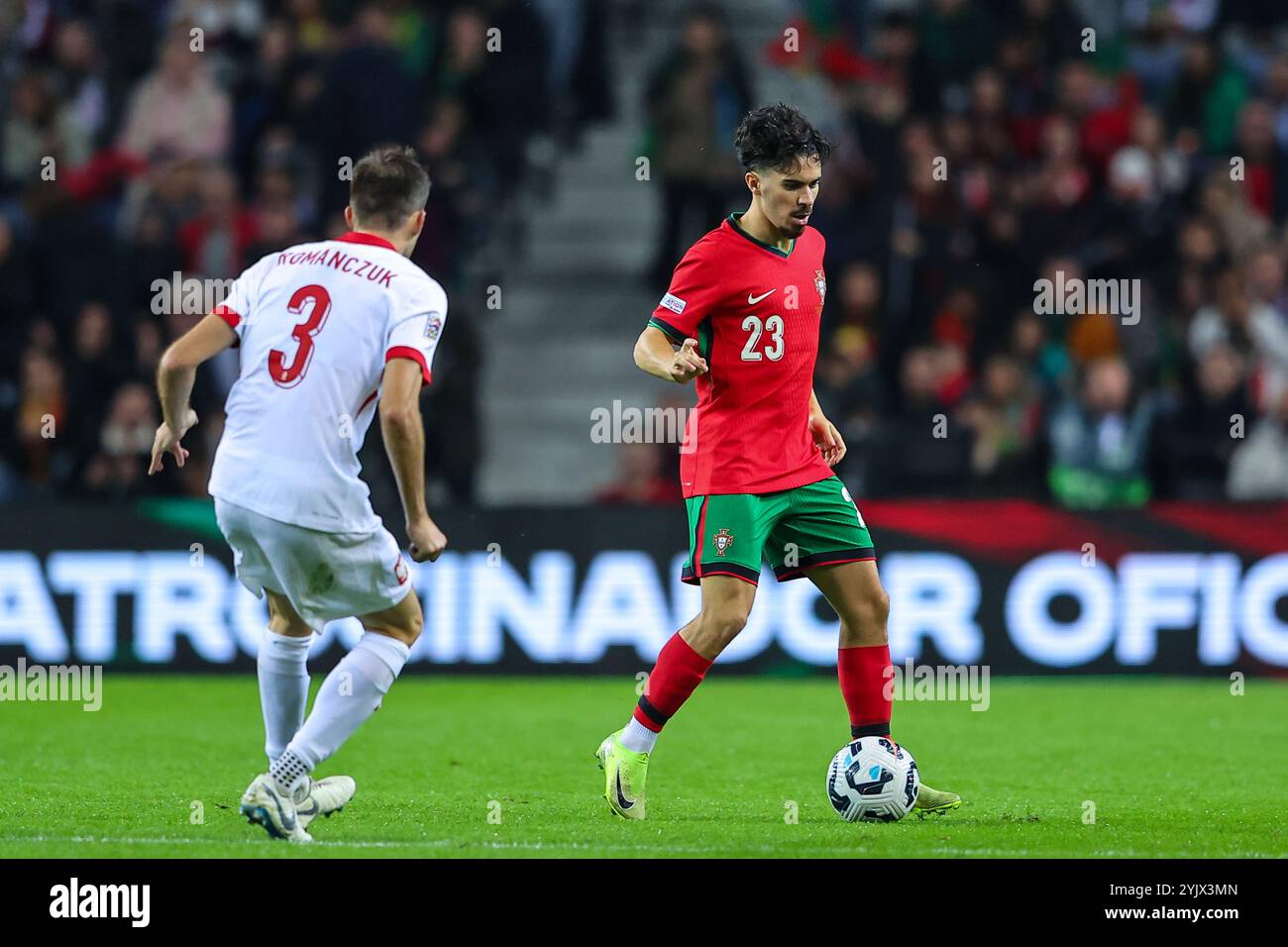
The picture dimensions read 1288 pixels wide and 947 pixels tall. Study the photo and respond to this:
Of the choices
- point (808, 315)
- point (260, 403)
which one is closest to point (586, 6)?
point (808, 315)

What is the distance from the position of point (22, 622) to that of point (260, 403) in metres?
6.44

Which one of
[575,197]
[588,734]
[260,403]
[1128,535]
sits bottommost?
[588,734]

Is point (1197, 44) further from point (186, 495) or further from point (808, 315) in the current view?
point (808, 315)

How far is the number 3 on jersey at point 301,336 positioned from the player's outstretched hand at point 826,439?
201 centimetres

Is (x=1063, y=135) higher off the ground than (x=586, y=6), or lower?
lower

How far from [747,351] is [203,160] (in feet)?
30.3

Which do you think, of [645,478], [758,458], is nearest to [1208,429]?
[645,478]

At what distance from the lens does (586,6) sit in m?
16.2

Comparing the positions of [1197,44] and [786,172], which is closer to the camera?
[786,172]

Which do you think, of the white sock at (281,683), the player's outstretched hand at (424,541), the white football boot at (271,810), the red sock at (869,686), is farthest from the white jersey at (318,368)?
the red sock at (869,686)

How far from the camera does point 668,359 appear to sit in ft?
20.9

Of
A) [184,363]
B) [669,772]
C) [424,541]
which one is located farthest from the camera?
[669,772]

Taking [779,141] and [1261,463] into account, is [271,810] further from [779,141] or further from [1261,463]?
[1261,463]

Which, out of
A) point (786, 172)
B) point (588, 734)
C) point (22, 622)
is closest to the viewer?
point (786, 172)
